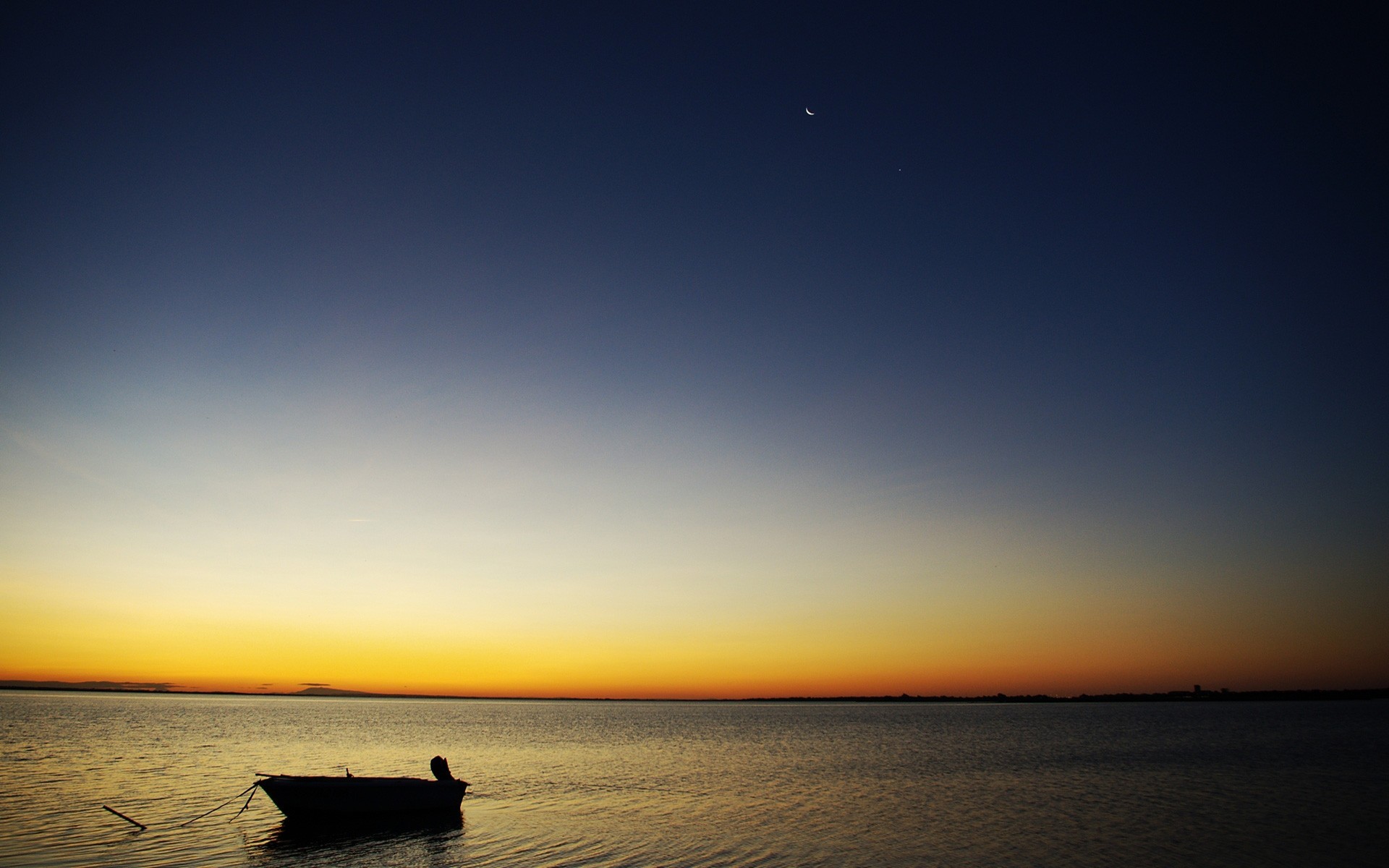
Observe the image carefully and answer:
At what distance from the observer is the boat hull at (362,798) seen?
26516mm

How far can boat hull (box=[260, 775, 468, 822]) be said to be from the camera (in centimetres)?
2652

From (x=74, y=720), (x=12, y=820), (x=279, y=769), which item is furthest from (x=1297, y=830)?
(x=74, y=720)

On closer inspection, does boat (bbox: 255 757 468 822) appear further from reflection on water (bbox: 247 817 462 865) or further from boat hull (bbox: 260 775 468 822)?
reflection on water (bbox: 247 817 462 865)

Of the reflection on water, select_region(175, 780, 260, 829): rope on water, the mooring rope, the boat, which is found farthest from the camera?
select_region(175, 780, 260, 829): rope on water

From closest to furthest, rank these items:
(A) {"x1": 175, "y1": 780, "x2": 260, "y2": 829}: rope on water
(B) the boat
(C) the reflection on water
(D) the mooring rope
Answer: (C) the reflection on water → (D) the mooring rope → (B) the boat → (A) {"x1": 175, "y1": 780, "x2": 260, "y2": 829}: rope on water

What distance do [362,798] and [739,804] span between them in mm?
15452

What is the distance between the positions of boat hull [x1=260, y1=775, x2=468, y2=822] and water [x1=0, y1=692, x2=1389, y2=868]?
3.40ft

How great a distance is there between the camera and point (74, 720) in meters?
92.8

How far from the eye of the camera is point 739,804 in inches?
1304

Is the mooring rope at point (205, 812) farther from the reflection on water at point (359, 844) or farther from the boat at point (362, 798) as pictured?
the reflection on water at point (359, 844)

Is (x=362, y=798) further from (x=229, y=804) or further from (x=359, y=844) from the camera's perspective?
(x=229, y=804)

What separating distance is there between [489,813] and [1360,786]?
4230 cm

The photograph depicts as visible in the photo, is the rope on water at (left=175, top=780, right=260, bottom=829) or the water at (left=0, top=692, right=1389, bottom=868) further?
the rope on water at (left=175, top=780, right=260, bottom=829)

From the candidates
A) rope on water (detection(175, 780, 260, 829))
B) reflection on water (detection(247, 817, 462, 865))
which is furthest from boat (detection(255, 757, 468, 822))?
rope on water (detection(175, 780, 260, 829))
